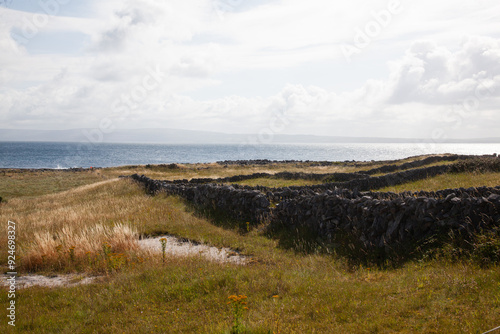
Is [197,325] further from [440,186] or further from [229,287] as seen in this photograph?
[440,186]

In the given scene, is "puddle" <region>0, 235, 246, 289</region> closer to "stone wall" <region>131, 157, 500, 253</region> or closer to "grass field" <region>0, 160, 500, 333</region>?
"grass field" <region>0, 160, 500, 333</region>

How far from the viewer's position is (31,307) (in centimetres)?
747

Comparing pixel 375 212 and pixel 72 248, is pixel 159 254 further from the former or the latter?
pixel 375 212

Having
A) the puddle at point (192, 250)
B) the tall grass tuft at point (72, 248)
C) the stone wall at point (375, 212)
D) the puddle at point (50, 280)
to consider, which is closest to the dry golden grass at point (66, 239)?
the tall grass tuft at point (72, 248)

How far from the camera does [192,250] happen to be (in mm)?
11688

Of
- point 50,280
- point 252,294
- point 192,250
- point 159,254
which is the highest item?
point 252,294

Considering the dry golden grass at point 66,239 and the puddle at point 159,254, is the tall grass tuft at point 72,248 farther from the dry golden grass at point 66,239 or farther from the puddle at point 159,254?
the puddle at point 159,254

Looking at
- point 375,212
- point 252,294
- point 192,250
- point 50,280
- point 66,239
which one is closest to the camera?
point 252,294

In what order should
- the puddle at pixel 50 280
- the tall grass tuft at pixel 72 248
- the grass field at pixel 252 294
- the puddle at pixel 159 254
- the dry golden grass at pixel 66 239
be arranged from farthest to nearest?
the dry golden grass at pixel 66 239 < the tall grass tuft at pixel 72 248 < the puddle at pixel 159 254 < the puddle at pixel 50 280 < the grass field at pixel 252 294

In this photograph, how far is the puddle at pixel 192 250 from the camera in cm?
1049

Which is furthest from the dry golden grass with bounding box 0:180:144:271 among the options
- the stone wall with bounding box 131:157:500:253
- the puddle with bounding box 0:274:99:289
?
the stone wall with bounding box 131:157:500:253

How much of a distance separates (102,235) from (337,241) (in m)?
8.82

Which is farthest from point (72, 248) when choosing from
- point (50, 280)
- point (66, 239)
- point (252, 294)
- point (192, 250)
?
point (252, 294)

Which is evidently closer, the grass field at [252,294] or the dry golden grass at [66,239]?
the grass field at [252,294]
